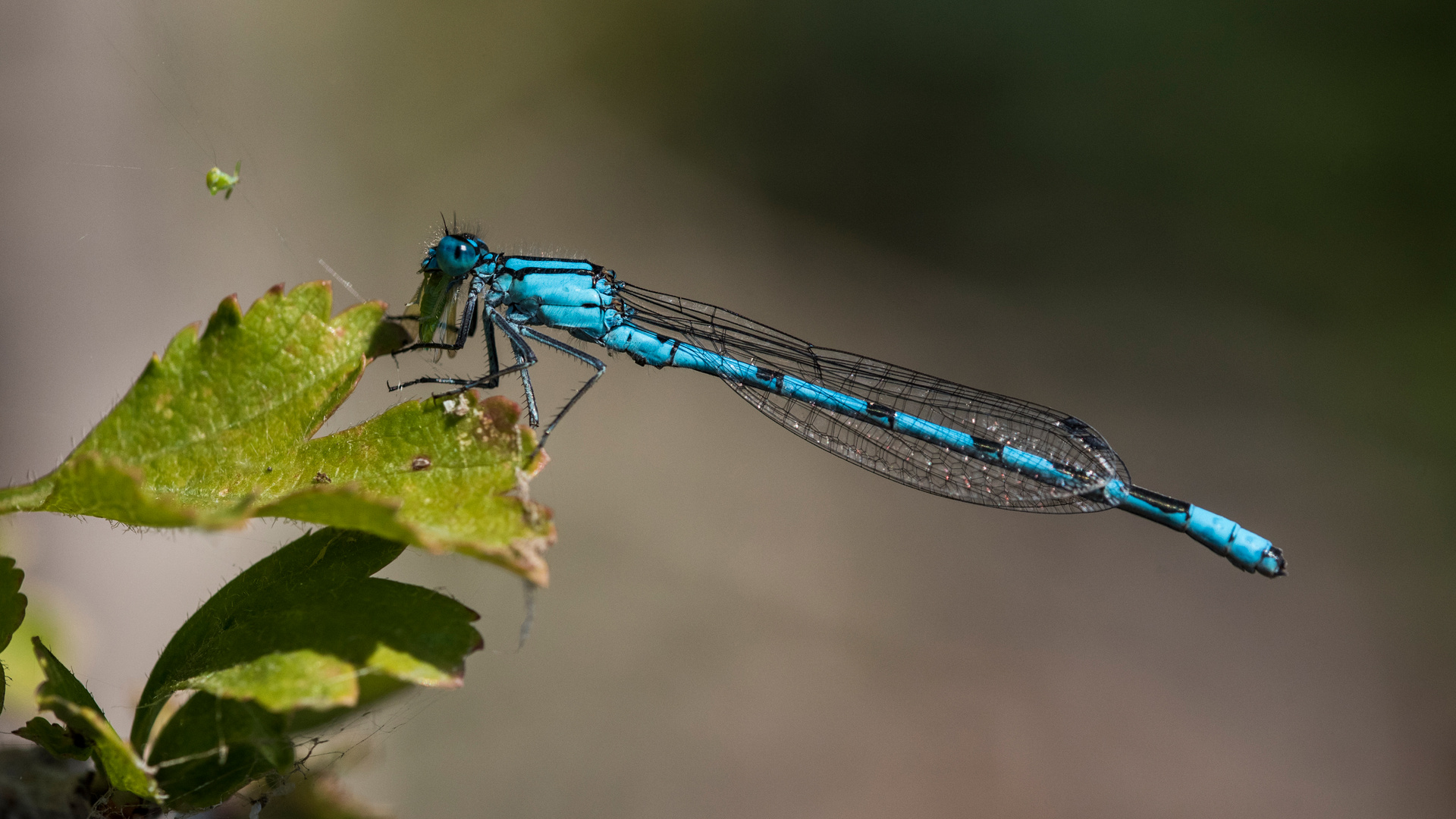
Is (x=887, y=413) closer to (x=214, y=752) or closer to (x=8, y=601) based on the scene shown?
(x=214, y=752)

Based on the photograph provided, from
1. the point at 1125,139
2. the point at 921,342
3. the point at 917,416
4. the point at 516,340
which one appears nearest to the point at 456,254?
the point at 516,340

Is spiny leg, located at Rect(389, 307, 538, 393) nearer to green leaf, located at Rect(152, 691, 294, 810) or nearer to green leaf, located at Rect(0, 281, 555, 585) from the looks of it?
green leaf, located at Rect(0, 281, 555, 585)

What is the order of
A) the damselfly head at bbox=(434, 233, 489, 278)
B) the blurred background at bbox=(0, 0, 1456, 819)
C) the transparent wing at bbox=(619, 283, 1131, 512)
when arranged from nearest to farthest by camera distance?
the damselfly head at bbox=(434, 233, 489, 278) < the transparent wing at bbox=(619, 283, 1131, 512) < the blurred background at bbox=(0, 0, 1456, 819)

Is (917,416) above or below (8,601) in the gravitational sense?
above

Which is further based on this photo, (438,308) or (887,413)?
(887,413)

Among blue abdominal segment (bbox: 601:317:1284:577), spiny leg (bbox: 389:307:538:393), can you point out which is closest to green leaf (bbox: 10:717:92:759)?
spiny leg (bbox: 389:307:538:393)

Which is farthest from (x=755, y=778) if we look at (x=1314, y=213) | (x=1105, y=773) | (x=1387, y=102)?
(x=1387, y=102)

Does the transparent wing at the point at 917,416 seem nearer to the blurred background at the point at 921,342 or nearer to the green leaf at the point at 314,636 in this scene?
the blurred background at the point at 921,342
